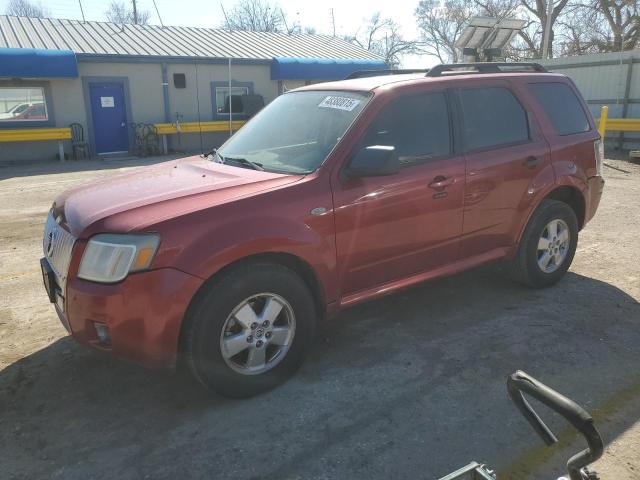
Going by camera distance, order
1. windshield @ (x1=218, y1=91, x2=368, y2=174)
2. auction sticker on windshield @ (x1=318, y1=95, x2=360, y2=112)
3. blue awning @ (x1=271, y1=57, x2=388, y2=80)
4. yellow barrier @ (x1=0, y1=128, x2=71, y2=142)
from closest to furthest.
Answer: windshield @ (x1=218, y1=91, x2=368, y2=174), auction sticker on windshield @ (x1=318, y1=95, x2=360, y2=112), yellow barrier @ (x1=0, y1=128, x2=71, y2=142), blue awning @ (x1=271, y1=57, x2=388, y2=80)

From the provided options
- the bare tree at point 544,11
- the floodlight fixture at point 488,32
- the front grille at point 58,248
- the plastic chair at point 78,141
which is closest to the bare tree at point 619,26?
the bare tree at point 544,11

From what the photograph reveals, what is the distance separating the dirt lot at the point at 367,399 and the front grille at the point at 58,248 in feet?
2.63

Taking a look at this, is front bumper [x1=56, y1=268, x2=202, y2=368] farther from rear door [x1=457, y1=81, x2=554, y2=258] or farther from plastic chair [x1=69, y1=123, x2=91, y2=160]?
plastic chair [x1=69, y1=123, x2=91, y2=160]

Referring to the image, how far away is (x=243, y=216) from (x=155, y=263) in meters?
0.55

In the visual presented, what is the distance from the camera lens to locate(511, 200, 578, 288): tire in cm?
461

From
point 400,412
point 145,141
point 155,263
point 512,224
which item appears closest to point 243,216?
point 155,263

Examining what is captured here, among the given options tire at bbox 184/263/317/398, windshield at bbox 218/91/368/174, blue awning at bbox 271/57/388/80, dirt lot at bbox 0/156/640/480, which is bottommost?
dirt lot at bbox 0/156/640/480

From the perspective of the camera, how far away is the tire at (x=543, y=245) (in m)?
4.61

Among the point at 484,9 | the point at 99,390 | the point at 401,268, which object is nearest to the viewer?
the point at 99,390

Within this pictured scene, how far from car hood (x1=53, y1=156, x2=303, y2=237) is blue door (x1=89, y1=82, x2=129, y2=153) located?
48.2ft

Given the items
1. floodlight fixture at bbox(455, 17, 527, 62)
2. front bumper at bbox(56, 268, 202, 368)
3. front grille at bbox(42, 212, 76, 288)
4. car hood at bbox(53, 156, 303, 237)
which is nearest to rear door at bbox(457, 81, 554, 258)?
car hood at bbox(53, 156, 303, 237)

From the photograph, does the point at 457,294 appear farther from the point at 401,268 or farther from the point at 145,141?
the point at 145,141

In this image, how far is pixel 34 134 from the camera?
15.7 m

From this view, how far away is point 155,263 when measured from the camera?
2.77 m
